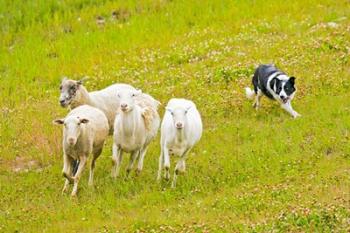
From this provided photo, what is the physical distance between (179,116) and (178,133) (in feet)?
1.66

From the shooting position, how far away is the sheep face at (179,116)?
14927mm

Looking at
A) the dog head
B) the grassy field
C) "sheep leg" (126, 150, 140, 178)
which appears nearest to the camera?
the grassy field

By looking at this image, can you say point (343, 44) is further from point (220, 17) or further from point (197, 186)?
point (197, 186)

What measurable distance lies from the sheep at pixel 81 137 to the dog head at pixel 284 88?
461cm

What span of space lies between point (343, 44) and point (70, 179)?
39.2 feet

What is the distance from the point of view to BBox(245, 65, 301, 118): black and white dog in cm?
1925

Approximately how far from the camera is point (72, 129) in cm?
1534

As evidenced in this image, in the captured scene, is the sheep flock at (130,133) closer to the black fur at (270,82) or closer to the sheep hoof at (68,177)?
the sheep hoof at (68,177)

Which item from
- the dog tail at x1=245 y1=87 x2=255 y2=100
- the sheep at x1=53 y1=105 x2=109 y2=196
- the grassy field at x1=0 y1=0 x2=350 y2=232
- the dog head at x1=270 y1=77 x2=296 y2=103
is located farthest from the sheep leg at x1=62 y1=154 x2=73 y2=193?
the dog tail at x1=245 y1=87 x2=255 y2=100

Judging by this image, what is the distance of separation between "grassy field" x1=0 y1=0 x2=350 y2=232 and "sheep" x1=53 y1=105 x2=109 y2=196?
1.41 feet

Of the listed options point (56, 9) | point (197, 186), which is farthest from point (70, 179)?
point (56, 9)

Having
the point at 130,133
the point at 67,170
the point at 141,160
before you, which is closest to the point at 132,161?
the point at 141,160

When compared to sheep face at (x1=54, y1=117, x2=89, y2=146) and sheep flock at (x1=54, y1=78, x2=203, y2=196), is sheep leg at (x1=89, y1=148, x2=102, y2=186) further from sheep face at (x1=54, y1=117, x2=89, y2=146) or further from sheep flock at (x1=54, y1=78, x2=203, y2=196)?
sheep face at (x1=54, y1=117, x2=89, y2=146)

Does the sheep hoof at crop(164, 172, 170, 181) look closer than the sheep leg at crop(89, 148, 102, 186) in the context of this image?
Yes
